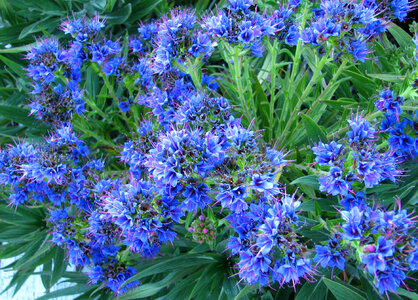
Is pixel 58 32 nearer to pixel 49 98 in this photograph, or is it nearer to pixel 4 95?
pixel 4 95

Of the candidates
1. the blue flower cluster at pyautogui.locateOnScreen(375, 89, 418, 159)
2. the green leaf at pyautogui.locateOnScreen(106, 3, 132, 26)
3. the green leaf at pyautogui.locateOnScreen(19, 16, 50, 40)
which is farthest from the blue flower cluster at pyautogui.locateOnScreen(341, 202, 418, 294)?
the green leaf at pyautogui.locateOnScreen(19, 16, 50, 40)

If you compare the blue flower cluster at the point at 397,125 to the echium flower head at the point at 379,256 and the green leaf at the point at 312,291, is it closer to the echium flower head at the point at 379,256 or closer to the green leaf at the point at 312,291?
the echium flower head at the point at 379,256

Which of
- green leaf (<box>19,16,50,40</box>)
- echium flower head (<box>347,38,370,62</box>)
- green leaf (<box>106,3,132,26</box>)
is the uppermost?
green leaf (<box>19,16,50,40</box>)

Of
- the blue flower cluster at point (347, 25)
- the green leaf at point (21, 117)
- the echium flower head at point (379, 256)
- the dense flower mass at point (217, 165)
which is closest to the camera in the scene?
the echium flower head at point (379, 256)

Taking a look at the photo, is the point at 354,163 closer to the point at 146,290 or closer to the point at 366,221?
the point at 366,221

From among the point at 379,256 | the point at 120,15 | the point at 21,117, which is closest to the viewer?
the point at 379,256

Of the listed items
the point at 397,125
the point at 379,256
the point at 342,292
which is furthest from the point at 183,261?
the point at 397,125

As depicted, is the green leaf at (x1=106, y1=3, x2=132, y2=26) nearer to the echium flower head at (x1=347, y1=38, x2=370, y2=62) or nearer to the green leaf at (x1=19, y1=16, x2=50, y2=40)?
the green leaf at (x1=19, y1=16, x2=50, y2=40)

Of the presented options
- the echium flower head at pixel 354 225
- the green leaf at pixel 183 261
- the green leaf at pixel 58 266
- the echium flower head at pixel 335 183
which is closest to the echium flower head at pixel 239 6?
the echium flower head at pixel 335 183
